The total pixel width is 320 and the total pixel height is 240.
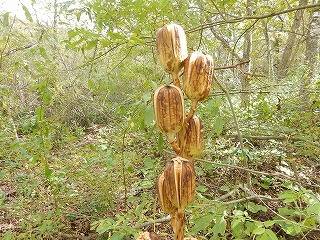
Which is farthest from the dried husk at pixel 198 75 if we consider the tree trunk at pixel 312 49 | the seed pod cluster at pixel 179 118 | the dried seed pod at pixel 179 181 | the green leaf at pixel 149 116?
the tree trunk at pixel 312 49

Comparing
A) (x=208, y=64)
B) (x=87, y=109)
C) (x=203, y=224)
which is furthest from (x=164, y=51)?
(x=87, y=109)

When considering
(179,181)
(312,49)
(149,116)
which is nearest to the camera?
(179,181)

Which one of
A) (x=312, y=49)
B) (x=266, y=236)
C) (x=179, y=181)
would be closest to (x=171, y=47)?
(x=179, y=181)

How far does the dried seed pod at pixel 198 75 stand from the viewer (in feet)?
2.34

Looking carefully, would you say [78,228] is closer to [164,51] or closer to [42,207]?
[42,207]

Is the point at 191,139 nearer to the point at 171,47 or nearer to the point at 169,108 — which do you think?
the point at 169,108

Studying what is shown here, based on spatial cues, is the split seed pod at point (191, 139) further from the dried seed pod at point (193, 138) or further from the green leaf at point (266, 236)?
the green leaf at point (266, 236)

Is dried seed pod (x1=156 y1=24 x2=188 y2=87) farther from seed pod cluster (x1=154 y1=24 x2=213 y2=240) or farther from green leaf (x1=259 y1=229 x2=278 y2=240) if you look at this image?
green leaf (x1=259 y1=229 x2=278 y2=240)

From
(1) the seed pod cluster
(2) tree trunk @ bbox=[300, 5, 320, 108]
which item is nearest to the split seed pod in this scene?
(1) the seed pod cluster

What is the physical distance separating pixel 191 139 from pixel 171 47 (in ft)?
0.90

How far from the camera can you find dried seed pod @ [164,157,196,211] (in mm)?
684

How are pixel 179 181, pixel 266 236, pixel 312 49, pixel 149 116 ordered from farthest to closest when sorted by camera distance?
pixel 312 49
pixel 149 116
pixel 266 236
pixel 179 181

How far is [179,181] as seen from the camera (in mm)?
684

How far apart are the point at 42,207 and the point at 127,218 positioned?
1780mm
